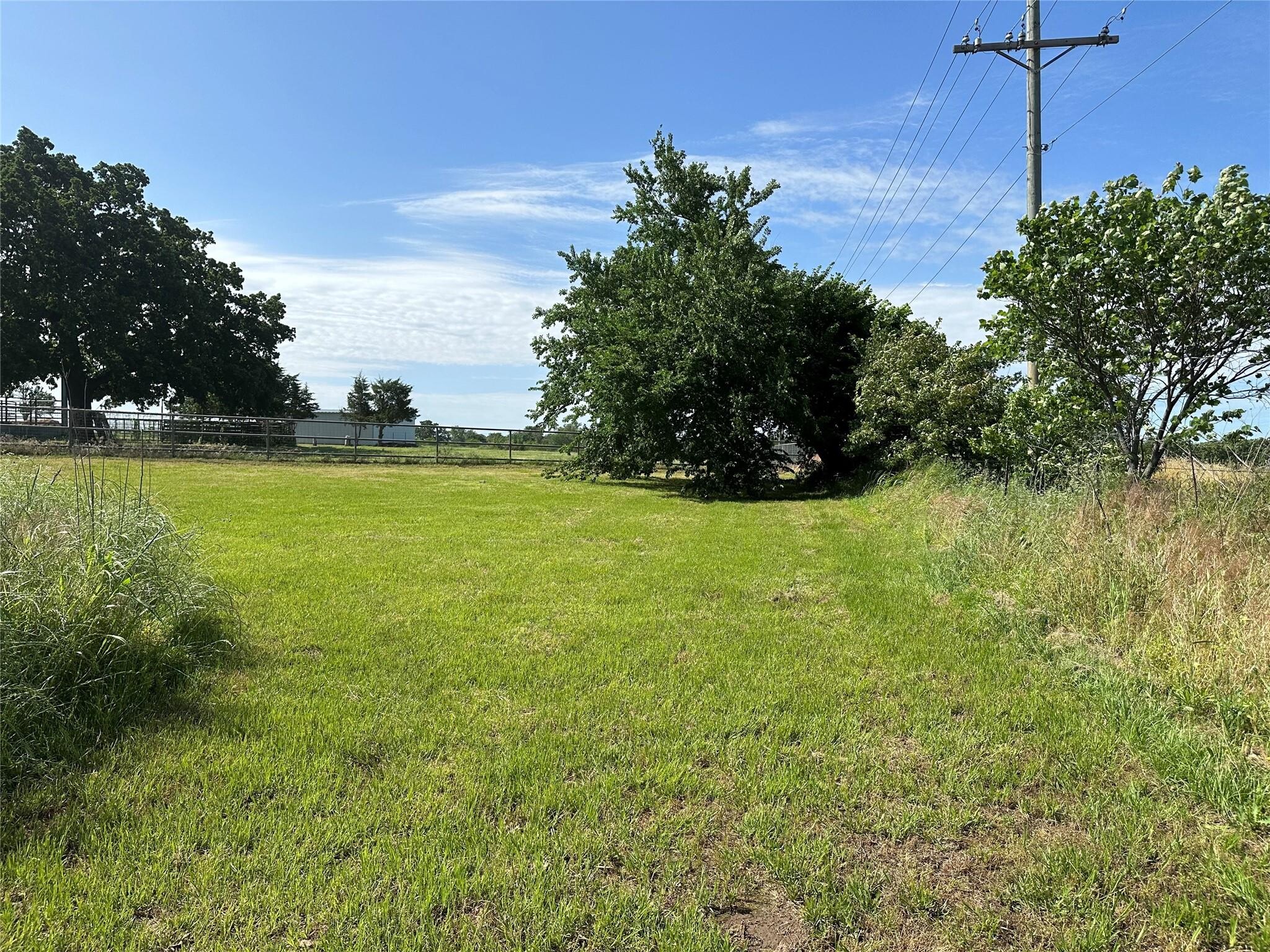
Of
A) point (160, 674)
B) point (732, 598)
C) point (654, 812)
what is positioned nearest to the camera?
point (654, 812)

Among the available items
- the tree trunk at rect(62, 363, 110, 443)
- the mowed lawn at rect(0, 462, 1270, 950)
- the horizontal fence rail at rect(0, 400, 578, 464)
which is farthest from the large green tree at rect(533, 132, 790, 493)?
the tree trunk at rect(62, 363, 110, 443)

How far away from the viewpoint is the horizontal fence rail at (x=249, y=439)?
70.7ft

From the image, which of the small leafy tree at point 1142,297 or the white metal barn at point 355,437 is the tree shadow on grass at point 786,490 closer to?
the small leafy tree at point 1142,297

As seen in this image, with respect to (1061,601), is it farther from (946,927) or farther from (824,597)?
(946,927)

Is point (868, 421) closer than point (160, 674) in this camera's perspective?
No

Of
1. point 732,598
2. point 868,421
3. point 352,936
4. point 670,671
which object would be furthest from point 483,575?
point 868,421

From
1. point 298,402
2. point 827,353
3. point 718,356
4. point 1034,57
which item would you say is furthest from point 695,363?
point 298,402

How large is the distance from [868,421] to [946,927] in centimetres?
1300

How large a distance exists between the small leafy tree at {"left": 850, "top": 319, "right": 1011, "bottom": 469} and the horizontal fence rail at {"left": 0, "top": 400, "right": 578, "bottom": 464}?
30.8 ft

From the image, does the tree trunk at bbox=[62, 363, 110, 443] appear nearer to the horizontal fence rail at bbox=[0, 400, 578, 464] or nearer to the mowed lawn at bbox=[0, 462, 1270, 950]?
the horizontal fence rail at bbox=[0, 400, 578, 464]

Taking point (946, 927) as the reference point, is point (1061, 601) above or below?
above

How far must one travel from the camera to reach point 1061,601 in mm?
4547

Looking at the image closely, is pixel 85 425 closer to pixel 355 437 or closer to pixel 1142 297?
pixel 355 437

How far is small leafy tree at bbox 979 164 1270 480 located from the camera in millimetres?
5816
